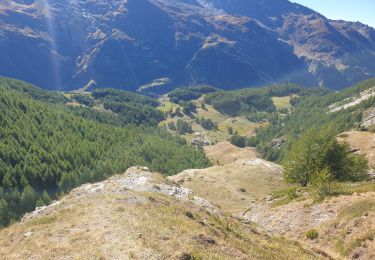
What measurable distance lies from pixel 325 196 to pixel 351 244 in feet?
53.1

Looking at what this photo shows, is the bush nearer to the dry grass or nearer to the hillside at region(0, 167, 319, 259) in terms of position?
the hillside at region(0, 167, 319, 259)

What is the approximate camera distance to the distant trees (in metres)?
86.2

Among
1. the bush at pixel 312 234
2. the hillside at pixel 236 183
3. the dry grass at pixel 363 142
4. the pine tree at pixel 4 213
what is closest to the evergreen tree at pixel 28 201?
the pine tree at pixel 4 213

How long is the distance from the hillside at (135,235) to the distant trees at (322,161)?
42.7m

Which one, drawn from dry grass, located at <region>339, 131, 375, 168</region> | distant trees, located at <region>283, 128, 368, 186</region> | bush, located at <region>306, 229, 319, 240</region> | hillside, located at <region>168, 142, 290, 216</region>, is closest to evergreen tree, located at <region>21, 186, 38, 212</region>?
hillside, located at <region>168, 142, 290, 216</region>

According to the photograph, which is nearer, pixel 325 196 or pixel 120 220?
pixel 120 220

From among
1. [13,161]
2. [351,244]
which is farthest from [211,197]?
[13,161]

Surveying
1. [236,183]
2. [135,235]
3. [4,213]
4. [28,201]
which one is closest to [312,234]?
[135,235]

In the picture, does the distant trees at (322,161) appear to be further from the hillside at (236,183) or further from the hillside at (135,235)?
the hillside at (135,235)

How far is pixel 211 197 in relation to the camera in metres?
105

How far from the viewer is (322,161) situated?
284 feet

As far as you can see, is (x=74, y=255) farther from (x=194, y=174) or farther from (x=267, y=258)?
(x=194, y=174)

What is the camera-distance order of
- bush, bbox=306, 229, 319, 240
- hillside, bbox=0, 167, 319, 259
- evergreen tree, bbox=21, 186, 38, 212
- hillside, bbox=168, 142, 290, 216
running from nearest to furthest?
hillside, bbox=0, 167, 319, 259, bush, bbox=306, 229, 319, 240, hillside, bbox=168, 142, 290, 216, evergreen tree, bbox=21, 186, 38, 212

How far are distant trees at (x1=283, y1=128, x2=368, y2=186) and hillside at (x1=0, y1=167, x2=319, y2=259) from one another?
42.7 metres
